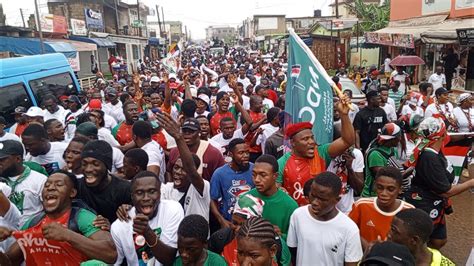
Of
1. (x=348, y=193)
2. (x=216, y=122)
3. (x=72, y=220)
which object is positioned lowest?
(x=348, y=193)

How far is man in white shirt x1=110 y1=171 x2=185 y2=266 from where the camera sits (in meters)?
2.71

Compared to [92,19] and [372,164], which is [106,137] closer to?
[372,164]

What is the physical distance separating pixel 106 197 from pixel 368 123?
455 cm

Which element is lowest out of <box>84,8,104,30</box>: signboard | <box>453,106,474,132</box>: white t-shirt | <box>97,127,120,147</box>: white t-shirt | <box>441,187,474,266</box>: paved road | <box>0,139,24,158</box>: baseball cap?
<box>441,187,474,266</box>: paved road

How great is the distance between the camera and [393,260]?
197 centimetres

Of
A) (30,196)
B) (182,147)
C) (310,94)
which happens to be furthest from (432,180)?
(30,196)

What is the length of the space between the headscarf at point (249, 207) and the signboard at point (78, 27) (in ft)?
89.4

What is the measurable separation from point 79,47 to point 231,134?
65.1 ft

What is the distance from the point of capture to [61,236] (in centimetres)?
245

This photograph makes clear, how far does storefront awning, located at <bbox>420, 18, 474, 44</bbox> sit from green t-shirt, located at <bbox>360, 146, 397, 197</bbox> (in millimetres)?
11458

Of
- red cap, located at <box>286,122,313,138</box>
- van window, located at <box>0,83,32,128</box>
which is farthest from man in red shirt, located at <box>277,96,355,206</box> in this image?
van window, located at <box>0,83,32,128</box>

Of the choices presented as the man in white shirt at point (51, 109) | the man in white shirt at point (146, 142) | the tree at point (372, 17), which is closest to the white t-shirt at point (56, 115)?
the man in white shirt at point (51, 109)

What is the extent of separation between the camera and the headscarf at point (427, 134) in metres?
3.79

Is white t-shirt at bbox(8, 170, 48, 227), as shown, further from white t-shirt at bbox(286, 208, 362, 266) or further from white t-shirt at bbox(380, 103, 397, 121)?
white t-shirt at bbox(380, 103, 397, 121)
